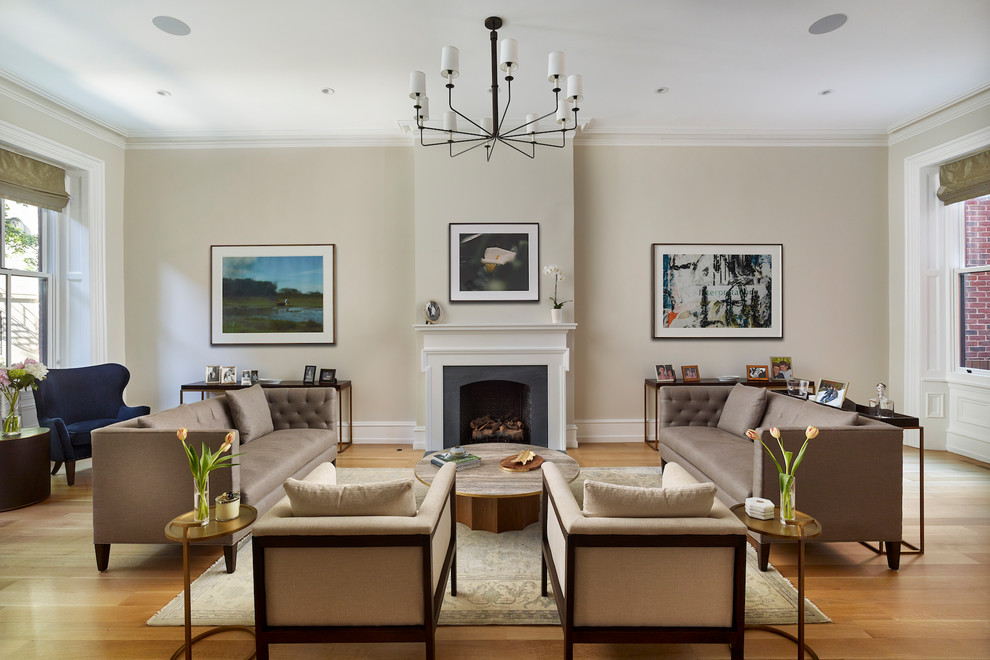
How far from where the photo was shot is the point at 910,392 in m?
5.16

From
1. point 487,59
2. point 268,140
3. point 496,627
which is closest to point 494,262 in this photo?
point 487,59

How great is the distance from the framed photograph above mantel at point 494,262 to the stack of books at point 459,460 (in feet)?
6.71

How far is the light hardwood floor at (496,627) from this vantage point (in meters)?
2.08

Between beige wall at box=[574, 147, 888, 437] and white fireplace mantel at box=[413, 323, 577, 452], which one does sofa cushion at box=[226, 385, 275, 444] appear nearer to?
white fireplace mantel at box=[413, 323, 577, 452]

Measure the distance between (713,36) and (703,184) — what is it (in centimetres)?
207

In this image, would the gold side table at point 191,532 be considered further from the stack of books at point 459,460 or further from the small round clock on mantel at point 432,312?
the small round clock on mantel at point 432,312

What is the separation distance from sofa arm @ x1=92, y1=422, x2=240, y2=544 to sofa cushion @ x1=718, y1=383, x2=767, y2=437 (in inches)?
139

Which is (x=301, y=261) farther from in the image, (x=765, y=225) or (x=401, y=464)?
(x=765, y=225)

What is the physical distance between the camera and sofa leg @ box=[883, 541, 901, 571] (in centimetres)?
272

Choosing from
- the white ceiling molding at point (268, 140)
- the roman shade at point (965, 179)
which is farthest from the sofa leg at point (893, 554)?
the white ceiling molding at point (268, 140)

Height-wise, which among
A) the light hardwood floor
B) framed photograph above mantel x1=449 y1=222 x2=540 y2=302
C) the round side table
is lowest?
the light hardwood floor

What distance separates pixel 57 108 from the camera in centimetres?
455

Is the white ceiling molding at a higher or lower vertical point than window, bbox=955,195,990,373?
higher

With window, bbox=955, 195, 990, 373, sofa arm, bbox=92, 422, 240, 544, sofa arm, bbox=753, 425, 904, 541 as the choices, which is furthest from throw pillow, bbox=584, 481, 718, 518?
window, bbox=955, 195, 990, 373
